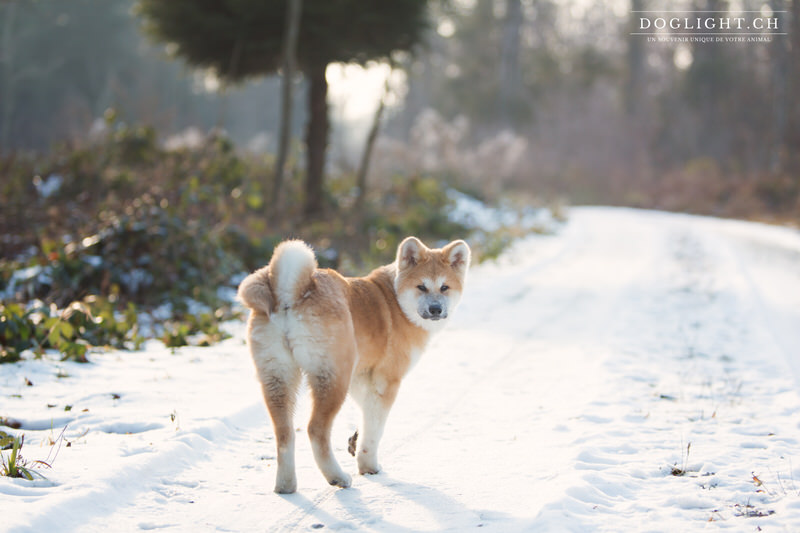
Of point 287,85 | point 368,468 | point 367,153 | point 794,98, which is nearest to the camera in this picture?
point 368,468

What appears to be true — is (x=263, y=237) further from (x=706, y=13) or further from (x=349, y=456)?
(x=706, y=13)

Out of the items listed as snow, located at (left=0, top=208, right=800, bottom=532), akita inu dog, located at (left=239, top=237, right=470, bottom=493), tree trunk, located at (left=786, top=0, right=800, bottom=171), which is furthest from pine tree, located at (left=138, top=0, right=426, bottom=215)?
tree trunk, located at (left=786, top=0, right=800, bottom=171)

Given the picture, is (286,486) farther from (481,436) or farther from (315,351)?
(481,436)

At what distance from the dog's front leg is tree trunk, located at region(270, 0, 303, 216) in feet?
33.6

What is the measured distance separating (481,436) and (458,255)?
4.86 ft

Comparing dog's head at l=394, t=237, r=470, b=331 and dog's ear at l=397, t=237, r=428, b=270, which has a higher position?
dog's ear at l=397, t=237, r=428, b=270

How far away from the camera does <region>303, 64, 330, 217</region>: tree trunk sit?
16.6 m

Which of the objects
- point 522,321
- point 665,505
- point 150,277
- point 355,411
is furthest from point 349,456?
point 150,277

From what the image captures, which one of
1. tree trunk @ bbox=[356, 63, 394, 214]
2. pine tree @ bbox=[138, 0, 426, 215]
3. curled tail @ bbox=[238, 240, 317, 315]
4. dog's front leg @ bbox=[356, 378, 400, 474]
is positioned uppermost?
pine tree @ bbox=[138, 0, 426, 215]

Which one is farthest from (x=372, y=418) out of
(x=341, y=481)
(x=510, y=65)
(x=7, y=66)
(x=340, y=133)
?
(x=340, y=133)

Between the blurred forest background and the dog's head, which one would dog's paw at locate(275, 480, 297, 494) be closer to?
the dog's head

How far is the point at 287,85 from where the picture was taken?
46.7 ft

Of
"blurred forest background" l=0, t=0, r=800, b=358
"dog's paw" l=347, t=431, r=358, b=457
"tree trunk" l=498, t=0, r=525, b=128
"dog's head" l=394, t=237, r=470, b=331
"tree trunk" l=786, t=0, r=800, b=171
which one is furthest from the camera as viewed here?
"tree trunk" l=498, t=0, r=525, b=128

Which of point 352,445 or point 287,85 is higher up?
point 287,85
